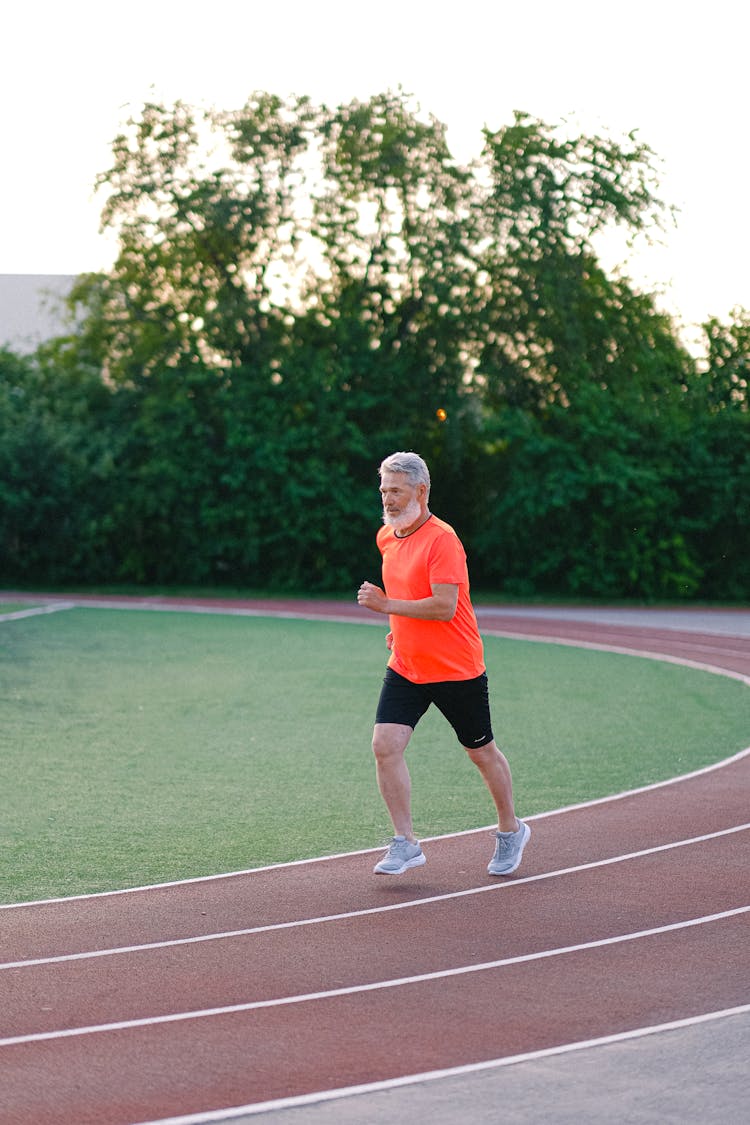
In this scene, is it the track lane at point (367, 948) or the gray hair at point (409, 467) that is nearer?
the track lane at point (367, 948)

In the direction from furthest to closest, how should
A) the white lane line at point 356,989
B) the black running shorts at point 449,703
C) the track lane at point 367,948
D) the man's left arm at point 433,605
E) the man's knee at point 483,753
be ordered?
the man's knee at point 483,753, the black running shorts at point 449,703, the man's left arm at point 433,605, the track lane at point 367,948, the white lane line at point 356,989

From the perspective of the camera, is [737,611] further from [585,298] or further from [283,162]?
[283,162]

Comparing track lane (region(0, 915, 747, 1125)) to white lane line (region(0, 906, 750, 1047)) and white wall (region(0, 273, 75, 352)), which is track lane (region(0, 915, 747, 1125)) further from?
white wall (region(0, 273, 75, 352))

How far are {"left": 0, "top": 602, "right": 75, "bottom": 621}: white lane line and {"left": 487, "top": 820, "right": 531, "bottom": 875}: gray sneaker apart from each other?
17.6 metres

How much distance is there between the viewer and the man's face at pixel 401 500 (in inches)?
272

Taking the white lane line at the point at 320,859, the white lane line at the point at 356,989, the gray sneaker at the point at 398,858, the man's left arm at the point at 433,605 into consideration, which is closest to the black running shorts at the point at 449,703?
the man's left arm at the point at 433,605

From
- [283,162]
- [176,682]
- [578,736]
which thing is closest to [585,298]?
[283,162]

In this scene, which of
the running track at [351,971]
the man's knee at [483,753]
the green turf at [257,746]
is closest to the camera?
the running track at [351,971]

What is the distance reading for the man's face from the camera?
6.91m

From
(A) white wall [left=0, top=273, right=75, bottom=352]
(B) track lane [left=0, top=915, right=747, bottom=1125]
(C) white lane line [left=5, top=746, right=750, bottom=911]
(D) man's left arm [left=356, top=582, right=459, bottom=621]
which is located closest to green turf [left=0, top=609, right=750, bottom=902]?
(C) white lane line [left=5, top=746, right=750, bottom=911]

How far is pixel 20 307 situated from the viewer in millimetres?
42156

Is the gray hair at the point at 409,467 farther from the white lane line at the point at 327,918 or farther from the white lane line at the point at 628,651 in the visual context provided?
the white lane line at the point at 628,651

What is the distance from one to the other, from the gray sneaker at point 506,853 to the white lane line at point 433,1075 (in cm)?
217

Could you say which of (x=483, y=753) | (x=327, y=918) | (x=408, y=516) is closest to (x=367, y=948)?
(x=327, y=918)
